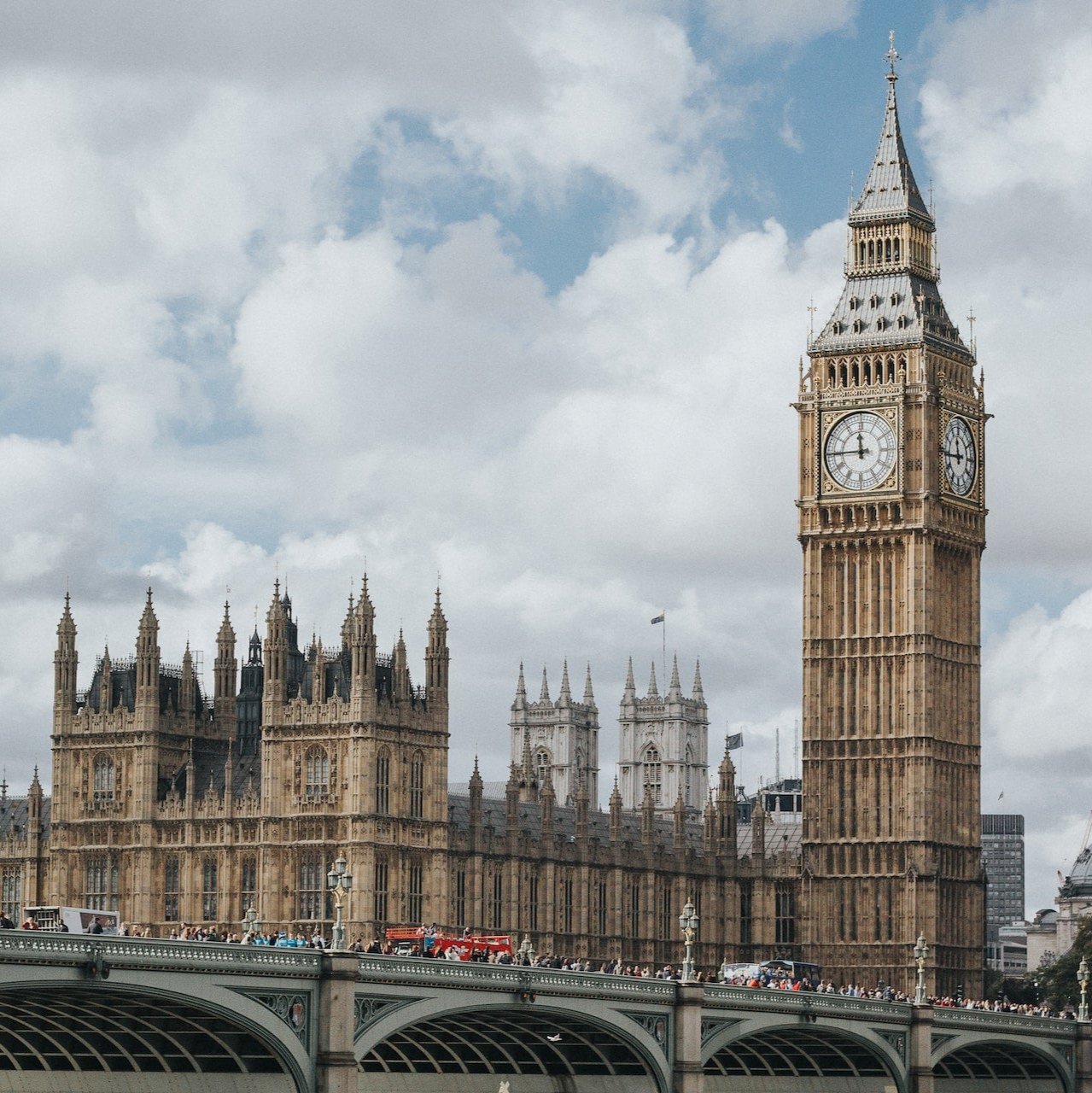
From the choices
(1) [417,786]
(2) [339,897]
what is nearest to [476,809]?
(1) [417,786]

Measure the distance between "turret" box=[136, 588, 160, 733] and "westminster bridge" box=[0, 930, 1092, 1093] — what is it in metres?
37.5

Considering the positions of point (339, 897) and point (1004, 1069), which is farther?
point (1004, 1069)

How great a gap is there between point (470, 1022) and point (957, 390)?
71.4 meters

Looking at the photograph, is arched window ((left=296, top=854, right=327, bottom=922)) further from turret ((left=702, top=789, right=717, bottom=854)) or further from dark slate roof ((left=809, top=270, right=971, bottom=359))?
dark slate roof ((left=809, top=270, right=971, bottom=359))

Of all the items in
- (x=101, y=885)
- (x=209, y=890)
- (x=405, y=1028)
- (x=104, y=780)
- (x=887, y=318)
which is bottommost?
(x=405, y=1028)

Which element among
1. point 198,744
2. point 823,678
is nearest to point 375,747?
point 198,744

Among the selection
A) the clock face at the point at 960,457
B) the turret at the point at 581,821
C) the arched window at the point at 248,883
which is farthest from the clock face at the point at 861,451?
the arched window at the point at 248,883

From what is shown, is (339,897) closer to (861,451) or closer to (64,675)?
(64,675)

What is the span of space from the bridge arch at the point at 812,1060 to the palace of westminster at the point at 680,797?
78.8ft

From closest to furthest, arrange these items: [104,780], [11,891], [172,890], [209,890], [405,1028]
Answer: [405,1028], [209,890], [172,890], [104,780], [11,891]

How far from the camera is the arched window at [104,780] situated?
136 metres

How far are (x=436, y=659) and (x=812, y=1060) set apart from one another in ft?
103

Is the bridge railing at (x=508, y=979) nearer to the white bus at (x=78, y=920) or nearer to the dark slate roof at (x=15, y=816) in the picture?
the white bus at (x=78, y=920)

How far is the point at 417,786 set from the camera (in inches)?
5172
